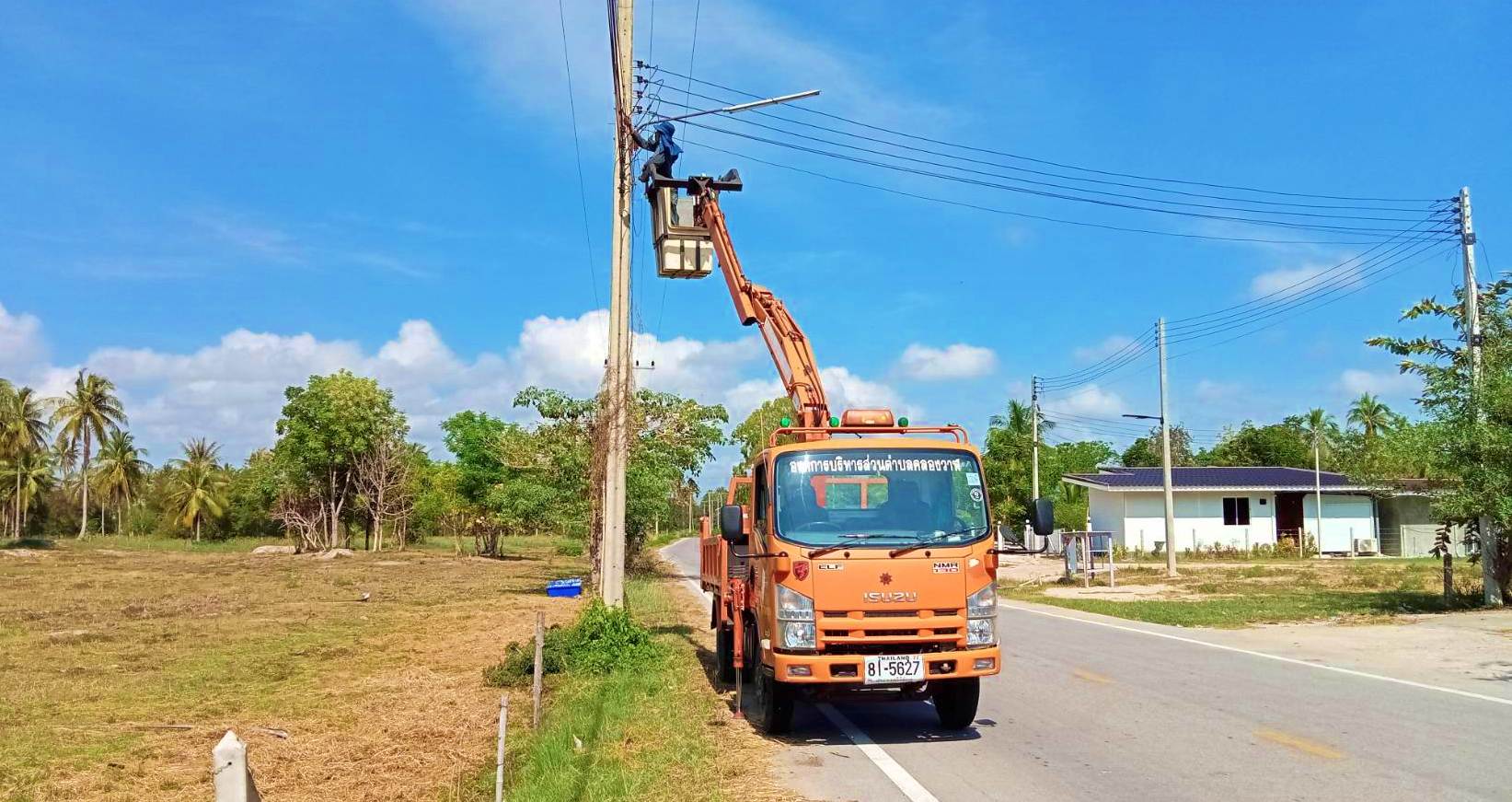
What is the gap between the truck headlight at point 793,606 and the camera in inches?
345

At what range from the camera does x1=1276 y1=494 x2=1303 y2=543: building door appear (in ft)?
165

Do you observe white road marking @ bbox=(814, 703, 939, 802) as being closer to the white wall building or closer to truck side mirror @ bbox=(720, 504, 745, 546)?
truck side mirror @ bbox=(720, 504, 745, 546)

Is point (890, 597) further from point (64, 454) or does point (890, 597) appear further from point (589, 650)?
point (64, 454)

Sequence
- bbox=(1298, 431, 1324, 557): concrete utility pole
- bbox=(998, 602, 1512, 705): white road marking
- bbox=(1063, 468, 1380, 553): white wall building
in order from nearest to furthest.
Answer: bbox=(998, 602, 1512, 705): white road marking
bbox=(1298, 431, 1324, 557): concrete utility pole
bbox=(1063, 468, 1380, 553): white wall building

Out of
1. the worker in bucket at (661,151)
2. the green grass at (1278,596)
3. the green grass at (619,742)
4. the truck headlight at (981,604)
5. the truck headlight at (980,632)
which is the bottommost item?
the green grass at (1278,596)

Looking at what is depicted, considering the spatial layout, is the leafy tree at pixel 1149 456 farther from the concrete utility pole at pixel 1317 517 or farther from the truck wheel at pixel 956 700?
the truck wheel at pixel 956 700

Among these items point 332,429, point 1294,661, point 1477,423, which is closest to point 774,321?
point 1294,661

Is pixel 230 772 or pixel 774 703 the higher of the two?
pixel 230 772

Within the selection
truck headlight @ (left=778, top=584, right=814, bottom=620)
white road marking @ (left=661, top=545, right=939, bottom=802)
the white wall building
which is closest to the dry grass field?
white road marking @ (left=661, top=545, right=939, bottom=802)

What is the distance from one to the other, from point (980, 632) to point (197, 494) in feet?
267

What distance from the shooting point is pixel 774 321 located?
13.1 meters

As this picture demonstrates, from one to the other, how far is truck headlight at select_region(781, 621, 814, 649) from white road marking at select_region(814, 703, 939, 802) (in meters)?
1.01

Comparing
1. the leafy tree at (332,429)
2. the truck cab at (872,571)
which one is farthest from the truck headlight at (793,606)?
the leafy tree at (332,429)

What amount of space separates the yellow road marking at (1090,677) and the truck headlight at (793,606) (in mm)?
5055
